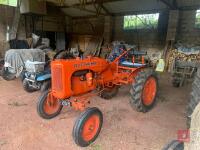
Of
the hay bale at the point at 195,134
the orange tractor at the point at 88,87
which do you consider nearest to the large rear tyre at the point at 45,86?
the orange tractor at the point at 88,87

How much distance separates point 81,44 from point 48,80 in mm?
6735

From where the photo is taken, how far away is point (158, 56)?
8.09 m

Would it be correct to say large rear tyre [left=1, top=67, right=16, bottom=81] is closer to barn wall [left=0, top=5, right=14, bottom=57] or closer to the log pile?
barn wall [left=0, top=5, right=14, bottom=57]

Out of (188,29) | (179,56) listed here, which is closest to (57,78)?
(179,56)

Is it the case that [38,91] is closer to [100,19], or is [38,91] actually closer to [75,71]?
[75,71]

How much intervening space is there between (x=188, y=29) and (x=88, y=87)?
19.9 feet

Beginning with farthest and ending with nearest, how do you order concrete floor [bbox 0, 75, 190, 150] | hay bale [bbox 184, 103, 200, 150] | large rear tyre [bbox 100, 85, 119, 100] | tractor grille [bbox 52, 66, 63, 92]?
large rear tyre [bbox 100, 85, 119, 100] → tractor grille [bbox 52, 66, 63, 92] → concrete floor [bbox 0, 75, 190, 150] → hay bale [bbox 184, 103, 200, 150]

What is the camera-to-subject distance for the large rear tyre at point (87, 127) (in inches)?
87.4

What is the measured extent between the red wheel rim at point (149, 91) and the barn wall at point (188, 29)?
480 cm

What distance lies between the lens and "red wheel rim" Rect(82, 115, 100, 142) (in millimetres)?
2318

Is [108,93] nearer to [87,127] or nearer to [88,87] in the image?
[88,87]

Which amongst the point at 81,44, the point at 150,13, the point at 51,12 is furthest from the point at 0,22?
the point at 150,13

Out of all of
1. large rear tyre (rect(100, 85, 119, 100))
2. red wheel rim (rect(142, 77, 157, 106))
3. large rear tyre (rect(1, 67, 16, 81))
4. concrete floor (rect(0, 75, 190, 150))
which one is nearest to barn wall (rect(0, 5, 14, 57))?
large rear tyre (rect(1, 67, 16, 81))

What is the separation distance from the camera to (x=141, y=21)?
335 inches
